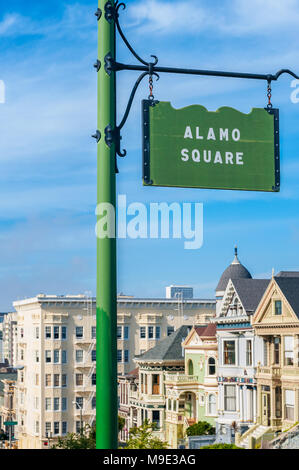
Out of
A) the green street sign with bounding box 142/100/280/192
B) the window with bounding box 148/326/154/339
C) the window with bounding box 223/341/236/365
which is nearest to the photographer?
the green street sign with bounding box 142/100/280/192

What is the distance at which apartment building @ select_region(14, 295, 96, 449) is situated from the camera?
3300 inches

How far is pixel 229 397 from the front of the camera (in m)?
49.2

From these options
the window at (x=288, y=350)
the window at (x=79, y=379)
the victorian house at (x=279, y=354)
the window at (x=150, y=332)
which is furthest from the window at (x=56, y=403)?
the window at (x=288, y=350)

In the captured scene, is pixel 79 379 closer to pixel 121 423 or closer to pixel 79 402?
pixel 79 402

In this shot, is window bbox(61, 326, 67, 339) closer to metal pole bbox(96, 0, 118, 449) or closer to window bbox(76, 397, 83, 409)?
window bbox(76, 397, 83, 409)

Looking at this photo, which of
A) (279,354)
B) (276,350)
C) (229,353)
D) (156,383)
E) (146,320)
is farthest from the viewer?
(146,320)

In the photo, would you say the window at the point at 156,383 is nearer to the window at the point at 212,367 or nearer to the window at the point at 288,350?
the window at the point at 212,367

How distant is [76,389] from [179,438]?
33.3m

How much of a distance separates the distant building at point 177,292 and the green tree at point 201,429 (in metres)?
41.7

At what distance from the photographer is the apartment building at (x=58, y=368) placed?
3300 inches

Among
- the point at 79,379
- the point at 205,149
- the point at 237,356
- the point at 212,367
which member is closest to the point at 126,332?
the point at 79,379

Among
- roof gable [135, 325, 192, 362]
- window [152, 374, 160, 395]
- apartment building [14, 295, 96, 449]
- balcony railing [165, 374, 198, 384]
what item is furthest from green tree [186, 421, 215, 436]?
apartment building [14, 295, 96, 449]

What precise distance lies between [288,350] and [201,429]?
11224mm

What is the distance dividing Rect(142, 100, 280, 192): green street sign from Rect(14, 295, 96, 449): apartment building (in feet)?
259
